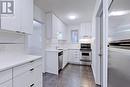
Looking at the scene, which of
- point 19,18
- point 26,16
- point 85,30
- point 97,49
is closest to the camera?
point 19,18

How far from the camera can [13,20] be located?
200cm

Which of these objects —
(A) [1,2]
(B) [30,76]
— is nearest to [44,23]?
(A) [1,2]

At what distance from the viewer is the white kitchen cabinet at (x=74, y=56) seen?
6763 millimetres

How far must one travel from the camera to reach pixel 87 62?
6.40 m

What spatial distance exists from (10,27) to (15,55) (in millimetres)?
793

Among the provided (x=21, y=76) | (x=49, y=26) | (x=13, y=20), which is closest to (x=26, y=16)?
(x=13, y=20)

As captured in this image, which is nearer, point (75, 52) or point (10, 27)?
point (10, 27)

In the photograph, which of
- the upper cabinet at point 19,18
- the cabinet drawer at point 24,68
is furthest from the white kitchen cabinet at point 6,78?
the upper cabinet at point 19,18

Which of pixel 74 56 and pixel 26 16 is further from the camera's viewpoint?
pixel 74 56

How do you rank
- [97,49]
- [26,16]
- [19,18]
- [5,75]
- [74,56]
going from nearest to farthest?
[5,75] → [19,18] → [26,16] → [97,49] → [74,56]

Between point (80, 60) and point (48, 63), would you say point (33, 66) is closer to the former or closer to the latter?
point (48, 63)

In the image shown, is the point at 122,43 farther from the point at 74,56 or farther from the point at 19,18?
the point at 74,56

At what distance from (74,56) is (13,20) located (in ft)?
17.1

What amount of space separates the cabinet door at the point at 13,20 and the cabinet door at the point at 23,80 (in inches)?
31.6
